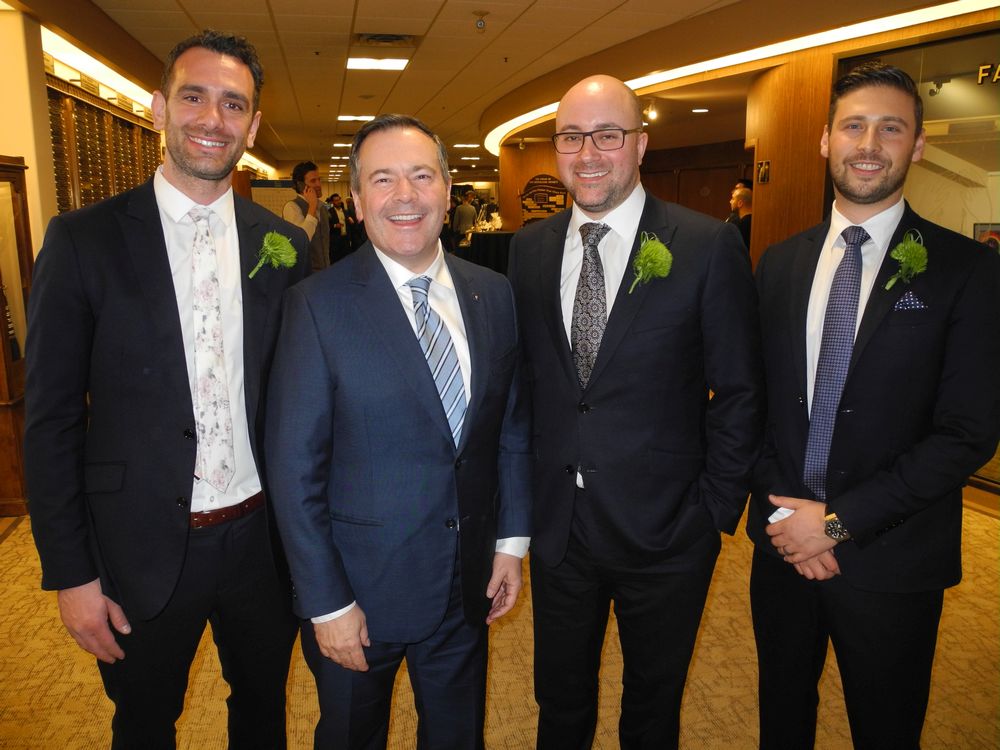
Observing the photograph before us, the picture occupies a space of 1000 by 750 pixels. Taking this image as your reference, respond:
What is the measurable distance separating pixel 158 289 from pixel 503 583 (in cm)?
116

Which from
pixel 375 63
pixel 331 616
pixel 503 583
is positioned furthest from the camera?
pixel 375 63

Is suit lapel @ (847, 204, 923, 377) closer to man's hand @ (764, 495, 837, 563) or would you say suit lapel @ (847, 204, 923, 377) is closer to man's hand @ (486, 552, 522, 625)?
man's hand @ (764, 495, 837, 563)

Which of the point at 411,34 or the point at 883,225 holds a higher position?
the point at 411,34

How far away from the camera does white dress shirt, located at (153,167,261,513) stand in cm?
182

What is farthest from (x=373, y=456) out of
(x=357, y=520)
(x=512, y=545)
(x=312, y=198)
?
(x=312, y=198)

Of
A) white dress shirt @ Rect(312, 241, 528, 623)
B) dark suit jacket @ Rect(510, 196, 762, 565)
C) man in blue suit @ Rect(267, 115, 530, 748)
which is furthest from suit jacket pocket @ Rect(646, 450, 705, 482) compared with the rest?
white dress shirt @ Rect(312, 241, 528, 623)

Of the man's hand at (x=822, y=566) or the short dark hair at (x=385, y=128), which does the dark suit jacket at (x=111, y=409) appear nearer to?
the short dark hair at (x=385, y=128)

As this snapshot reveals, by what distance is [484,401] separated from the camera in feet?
5.79

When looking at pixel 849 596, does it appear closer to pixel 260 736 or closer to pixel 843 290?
pixel 843 290

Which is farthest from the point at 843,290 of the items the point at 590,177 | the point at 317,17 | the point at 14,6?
the point at 317,17

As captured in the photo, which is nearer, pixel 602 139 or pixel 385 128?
pixel 385 128

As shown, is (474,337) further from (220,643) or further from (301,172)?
(301,172)

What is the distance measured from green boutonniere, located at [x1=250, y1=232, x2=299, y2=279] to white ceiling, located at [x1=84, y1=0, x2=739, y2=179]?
5.96m

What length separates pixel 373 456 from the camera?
169cm
